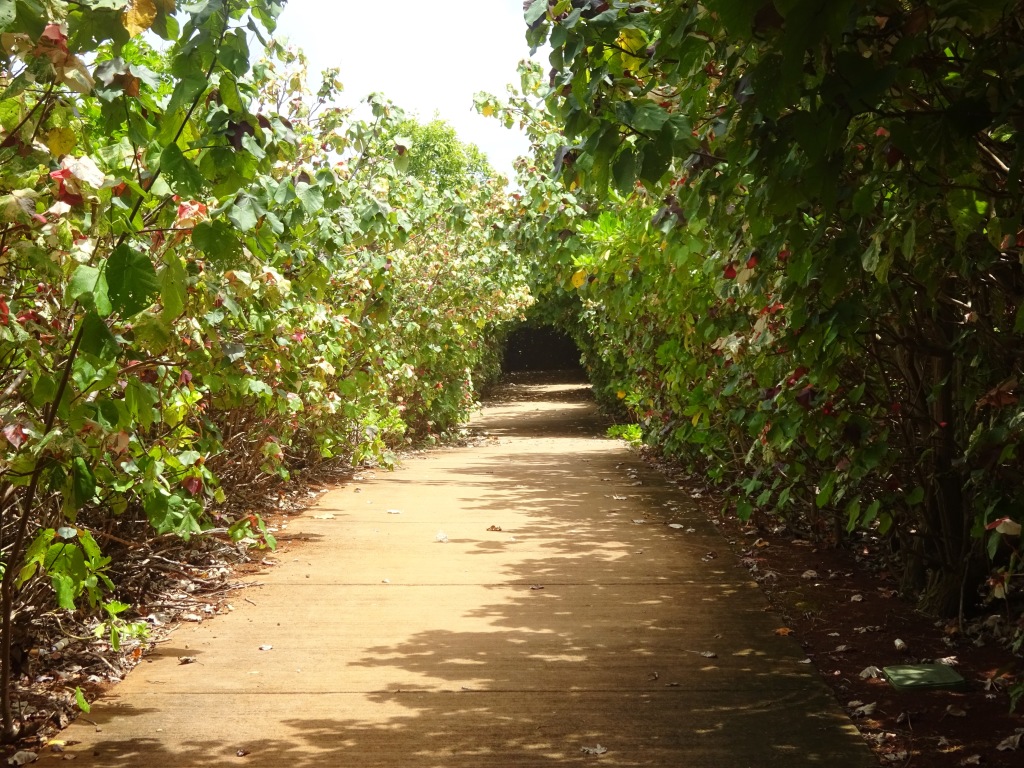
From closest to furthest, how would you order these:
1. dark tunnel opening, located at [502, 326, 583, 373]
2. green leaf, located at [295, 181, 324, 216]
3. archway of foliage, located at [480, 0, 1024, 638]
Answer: archway of foliage, located at [480, 0, 1024, 638] → green leaf, located at [295, 181, 324, 216] → dark tunnel opening, located at [502, 326, 583, 373]

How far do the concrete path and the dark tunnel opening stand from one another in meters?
29.3

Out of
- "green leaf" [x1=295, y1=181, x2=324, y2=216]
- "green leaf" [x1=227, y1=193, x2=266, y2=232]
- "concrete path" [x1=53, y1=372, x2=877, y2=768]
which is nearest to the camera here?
"green leaf" [x1=227, y1=193, x2=266, y2=232]

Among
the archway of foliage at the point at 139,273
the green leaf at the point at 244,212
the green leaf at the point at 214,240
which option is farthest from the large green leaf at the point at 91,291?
the green leaf at the point at 244,212

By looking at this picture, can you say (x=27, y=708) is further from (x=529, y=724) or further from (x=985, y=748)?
(x=985, y=748)

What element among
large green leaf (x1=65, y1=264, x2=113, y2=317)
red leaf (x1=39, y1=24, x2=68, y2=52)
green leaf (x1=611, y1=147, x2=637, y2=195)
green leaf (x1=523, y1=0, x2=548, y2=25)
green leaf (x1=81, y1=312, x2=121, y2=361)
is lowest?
green leaf (x1=81, y1=312, x2=121, y2=361)

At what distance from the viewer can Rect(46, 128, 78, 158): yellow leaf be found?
10.0 ft

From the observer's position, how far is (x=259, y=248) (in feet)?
13.8

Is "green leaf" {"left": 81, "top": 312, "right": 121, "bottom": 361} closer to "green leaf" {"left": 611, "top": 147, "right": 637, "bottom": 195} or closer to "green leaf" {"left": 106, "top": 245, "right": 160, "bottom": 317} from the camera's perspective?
"green leaf" {"left": 106, "top": 245, "right": 160, "bottom": 317}

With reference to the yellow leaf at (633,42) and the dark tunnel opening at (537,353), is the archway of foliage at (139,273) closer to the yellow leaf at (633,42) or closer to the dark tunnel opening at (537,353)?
the yellow leaf at (633,42)

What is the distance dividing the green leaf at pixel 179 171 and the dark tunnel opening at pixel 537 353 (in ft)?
112

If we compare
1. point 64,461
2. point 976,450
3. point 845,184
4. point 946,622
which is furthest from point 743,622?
point 64,461

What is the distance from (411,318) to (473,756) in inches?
383

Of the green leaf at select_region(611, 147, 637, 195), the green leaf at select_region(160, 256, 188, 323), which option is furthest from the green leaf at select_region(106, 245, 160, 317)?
the green leaf at select_region(611, 147, 637, 195)

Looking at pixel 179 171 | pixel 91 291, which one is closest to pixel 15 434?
pixel 91 291
